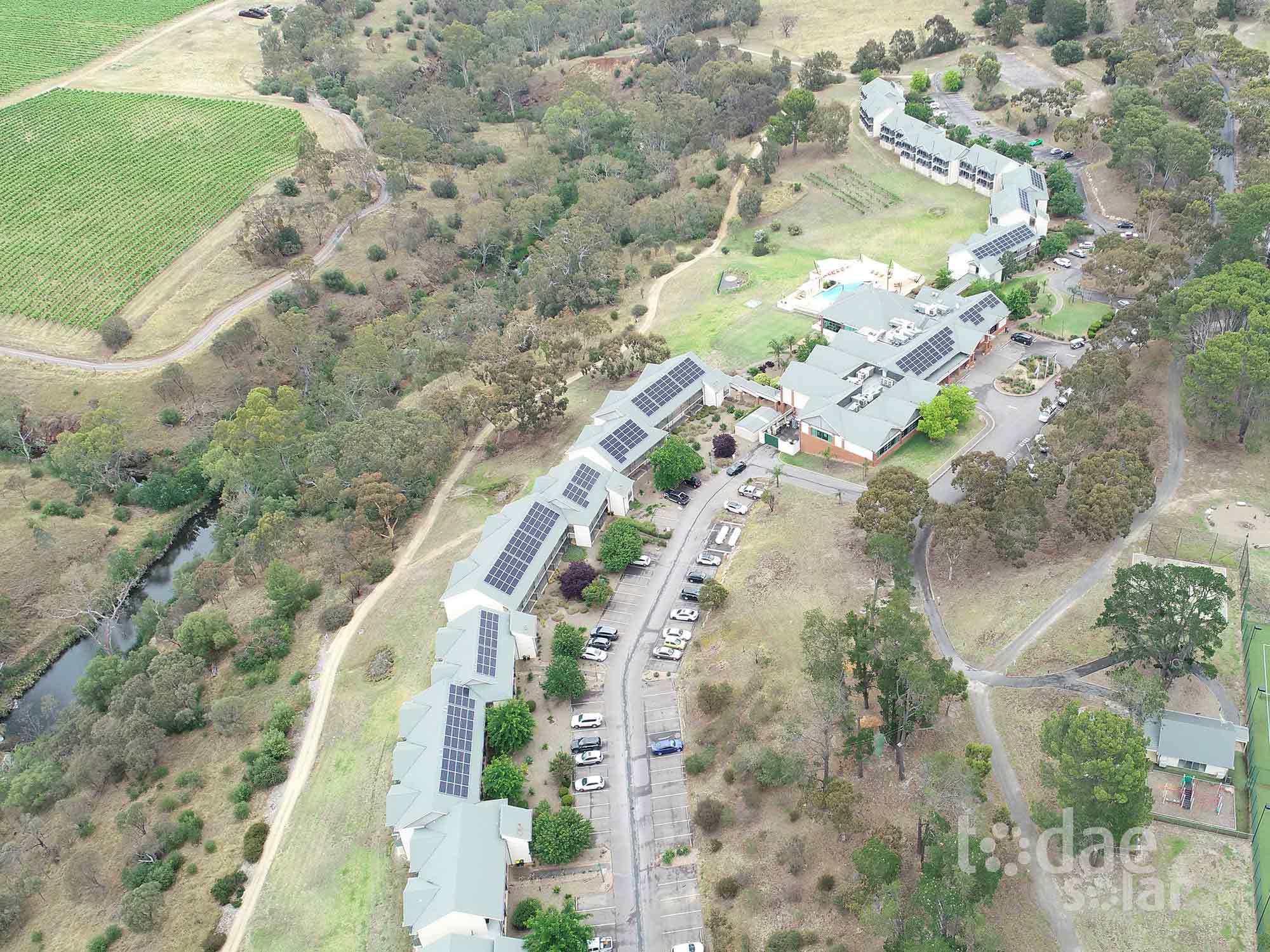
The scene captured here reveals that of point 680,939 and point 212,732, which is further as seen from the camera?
point 212,732

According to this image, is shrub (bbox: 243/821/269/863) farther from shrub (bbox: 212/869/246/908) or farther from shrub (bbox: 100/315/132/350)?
shrub (bbox: 100/315/132/350)

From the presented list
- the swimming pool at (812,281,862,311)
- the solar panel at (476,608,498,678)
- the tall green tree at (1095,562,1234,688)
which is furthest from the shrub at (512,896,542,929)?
the swimming pool at (812,281,862,311)

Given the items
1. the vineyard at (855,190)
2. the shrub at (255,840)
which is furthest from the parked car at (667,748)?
the vineyard at (855,190)

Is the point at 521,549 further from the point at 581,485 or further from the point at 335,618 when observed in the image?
the point at 335,618

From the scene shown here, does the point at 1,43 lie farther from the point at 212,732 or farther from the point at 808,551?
the point at 808,551

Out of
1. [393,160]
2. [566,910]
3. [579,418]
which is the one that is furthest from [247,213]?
[566,910]
